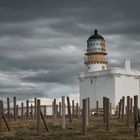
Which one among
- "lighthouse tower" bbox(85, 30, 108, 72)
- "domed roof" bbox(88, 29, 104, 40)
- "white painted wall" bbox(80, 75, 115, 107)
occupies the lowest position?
"white painted wall" bbox(80, 75, 115, 107)

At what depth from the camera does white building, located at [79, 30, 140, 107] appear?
8406 cm

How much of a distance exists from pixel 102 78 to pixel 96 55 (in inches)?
236

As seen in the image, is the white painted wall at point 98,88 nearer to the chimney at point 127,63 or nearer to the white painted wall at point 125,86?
the white painted wall at point 125,86

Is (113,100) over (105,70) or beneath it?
beneath

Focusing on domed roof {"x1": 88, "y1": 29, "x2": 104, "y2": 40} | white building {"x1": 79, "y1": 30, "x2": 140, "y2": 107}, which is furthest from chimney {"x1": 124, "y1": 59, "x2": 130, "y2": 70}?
domed roof {"x1": 88, "y1": 29, "x2": 104, "y2": 40}

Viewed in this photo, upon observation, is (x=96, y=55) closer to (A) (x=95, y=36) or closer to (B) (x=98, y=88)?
(A) (x=95, y=36)

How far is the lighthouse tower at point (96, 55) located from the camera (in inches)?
3516

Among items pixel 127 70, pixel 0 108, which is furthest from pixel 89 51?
pixel 0 108

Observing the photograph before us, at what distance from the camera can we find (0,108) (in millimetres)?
34938

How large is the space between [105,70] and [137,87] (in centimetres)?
757

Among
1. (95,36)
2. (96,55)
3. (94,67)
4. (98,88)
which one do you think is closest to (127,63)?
(96,55)

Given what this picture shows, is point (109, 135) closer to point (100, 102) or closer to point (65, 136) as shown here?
point (65, 136)

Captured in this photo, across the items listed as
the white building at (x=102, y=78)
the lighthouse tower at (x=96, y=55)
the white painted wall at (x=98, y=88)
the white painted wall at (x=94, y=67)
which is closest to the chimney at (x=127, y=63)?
the white building at (x=102, y=78)

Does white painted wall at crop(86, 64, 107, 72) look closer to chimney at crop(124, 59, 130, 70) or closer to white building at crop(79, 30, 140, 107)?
white building at crop(79, 30, 140, 107)
